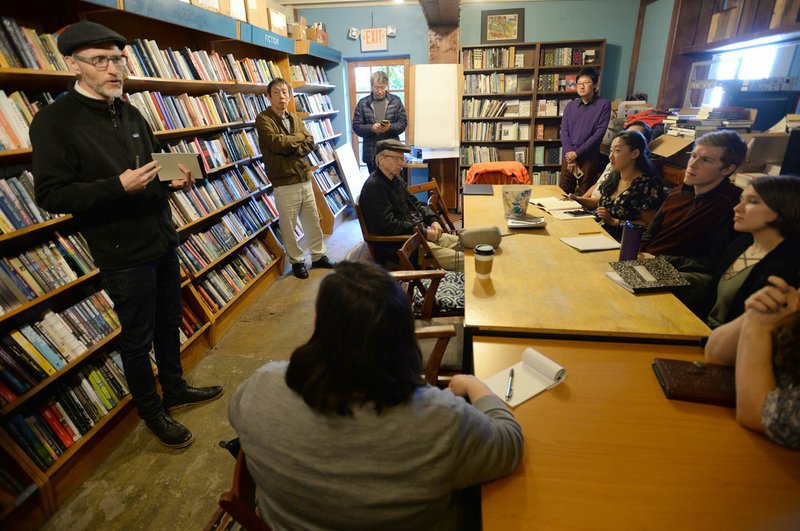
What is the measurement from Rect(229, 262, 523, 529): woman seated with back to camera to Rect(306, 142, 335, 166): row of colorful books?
4081 mm

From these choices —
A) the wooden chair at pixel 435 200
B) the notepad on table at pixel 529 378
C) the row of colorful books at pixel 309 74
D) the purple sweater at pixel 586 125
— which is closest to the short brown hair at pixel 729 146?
the notepad on table at pixel 529 378

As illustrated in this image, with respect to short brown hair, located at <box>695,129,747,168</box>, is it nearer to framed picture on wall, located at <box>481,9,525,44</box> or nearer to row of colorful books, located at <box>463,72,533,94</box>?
row of colorful books, located at <box>463,72,533,94</box>

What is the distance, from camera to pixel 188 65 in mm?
2697

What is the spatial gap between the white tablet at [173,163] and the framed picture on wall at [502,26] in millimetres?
4712

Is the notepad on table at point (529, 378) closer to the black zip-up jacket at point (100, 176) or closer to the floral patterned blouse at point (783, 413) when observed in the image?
the floral patterned blouse at point (783, 413)

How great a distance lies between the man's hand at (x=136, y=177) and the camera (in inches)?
60.2

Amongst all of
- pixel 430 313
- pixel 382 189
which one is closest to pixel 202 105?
pixel 382 189

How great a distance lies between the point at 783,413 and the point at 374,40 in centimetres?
595

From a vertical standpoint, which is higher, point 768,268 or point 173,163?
point 173,163

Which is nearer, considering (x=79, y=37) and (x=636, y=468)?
(x=636, y=468)

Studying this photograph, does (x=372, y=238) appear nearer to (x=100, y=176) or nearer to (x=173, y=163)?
(x=173, y=163)

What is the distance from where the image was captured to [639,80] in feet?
17.1

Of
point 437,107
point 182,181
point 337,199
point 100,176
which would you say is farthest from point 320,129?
point 100,176

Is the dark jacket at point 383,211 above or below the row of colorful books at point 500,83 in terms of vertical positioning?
below
